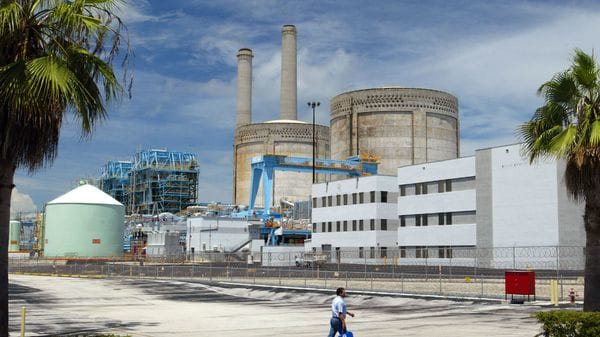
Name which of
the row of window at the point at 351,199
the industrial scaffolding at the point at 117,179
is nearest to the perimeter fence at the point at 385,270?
the row of window at the point at 351,199

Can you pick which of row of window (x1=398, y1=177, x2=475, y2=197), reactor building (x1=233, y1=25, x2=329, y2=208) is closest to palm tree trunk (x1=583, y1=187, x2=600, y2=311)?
row of window (x1=398, y1=177, x2=475, y2=197)

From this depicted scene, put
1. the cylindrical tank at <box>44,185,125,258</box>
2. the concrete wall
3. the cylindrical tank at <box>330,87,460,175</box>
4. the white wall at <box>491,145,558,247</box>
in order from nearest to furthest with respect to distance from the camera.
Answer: the white wall at <box>491,145,558,247</box>
the cylindrical tank at <box>44,185,125,258</box>
the concrete wall
the cylindrical tank at <box>330,87,460,175</box>

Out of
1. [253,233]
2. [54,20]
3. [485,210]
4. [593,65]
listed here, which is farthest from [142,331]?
[253,233]

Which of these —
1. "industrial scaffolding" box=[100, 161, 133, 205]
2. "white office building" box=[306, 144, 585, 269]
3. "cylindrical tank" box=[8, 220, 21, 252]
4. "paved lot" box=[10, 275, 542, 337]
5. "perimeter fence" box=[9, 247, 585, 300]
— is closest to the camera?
"paved lot" box=[10, 275, 542, 337]

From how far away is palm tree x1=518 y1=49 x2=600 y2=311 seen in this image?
1691cm

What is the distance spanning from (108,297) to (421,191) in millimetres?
48360

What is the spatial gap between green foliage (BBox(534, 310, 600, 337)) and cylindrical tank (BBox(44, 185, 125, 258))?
8034 centimetres

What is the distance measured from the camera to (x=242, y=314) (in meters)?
26.1

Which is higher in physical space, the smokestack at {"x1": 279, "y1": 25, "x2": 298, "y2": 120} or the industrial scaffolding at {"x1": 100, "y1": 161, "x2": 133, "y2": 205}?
the smokestack at {"x1": 279, "y1": 25, "x2": 298, "y2": 120}

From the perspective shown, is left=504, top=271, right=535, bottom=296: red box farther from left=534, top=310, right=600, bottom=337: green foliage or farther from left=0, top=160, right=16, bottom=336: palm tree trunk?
left=0, top=160, right=16, bottom=336: palm tree trunk

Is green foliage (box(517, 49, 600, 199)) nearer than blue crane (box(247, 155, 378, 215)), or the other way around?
green foliage (box(517, 49, 600, 199))

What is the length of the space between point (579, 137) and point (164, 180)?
391 ft

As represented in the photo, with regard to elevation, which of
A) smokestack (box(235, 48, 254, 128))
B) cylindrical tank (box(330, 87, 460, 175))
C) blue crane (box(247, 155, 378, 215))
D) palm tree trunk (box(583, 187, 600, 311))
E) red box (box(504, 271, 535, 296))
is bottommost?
red box (box(504, 271, 535, 296))

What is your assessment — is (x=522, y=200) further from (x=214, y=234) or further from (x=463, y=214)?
(x=214, y=234)
